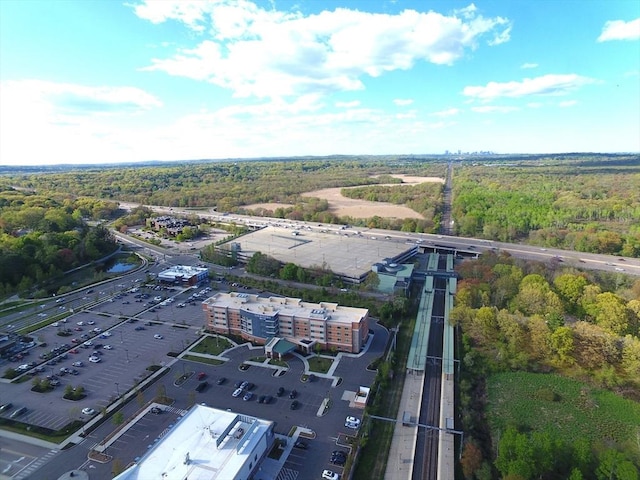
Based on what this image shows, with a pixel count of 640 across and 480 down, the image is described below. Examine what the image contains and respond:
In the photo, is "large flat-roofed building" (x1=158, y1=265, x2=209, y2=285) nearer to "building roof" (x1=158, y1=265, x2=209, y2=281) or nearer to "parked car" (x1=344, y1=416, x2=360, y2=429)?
"building roof" (x1=158, y1=265, x2=209, y2=281)

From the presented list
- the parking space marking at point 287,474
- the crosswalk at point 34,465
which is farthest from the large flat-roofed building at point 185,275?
the parking space marking at point 287,474

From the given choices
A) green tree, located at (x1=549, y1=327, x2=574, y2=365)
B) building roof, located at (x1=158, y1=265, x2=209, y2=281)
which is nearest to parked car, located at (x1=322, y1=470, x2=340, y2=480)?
green tree, located at (x1=549, y1=327, x2=574, y2=365)

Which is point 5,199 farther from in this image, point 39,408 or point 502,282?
point 502,282

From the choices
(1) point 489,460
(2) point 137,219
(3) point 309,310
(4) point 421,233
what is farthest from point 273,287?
(2) point 137,219

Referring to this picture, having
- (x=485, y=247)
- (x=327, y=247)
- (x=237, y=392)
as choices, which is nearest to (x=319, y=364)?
(x=237, y=392)

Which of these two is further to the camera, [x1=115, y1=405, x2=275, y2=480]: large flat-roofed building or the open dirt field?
the open dirt field

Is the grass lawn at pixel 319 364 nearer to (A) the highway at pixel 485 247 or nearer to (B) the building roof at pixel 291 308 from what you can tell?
(B) the building roof at pixel 291 308
